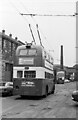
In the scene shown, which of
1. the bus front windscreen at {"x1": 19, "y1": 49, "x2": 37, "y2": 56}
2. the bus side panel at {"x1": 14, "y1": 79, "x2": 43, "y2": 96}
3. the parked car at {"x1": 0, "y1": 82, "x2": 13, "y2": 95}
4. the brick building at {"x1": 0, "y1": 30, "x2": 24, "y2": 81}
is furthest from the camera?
the brick building at {"x1": 0, "y1": 30, "x2": 24, "y2": 81}

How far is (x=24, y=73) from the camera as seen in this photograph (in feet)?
64.5

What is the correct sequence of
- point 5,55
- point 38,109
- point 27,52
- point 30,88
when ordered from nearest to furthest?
1. point 38,109
2. point 30,88
3. point 27,52
4. point 5,55

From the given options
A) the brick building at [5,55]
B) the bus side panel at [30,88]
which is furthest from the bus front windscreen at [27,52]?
the brick building at [5,55]

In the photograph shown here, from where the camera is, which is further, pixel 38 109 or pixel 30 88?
pixel 30 88

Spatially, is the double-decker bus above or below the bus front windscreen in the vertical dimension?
below

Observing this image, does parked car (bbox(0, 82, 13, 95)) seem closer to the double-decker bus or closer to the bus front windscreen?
the double-decker bus

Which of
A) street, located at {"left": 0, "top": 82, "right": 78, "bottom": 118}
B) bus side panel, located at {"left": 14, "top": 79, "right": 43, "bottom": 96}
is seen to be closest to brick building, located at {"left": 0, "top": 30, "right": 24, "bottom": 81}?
bus side panel, located at {"left": 14, "top": 79, "right": 43, "bottom": 96}

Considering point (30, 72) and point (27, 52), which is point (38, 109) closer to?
point (30, 72)

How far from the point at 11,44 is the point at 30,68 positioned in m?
34.3

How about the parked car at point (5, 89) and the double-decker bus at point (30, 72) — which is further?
the parked car at point (5, 89)

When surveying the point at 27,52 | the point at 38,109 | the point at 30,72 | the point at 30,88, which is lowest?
the point at 38,109

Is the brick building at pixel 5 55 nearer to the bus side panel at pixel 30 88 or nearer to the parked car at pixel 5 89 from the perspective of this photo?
the parked car at pixel 5 89

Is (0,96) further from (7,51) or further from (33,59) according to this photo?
(7,51)

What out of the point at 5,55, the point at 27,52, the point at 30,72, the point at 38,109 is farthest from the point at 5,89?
the point at 5,55
